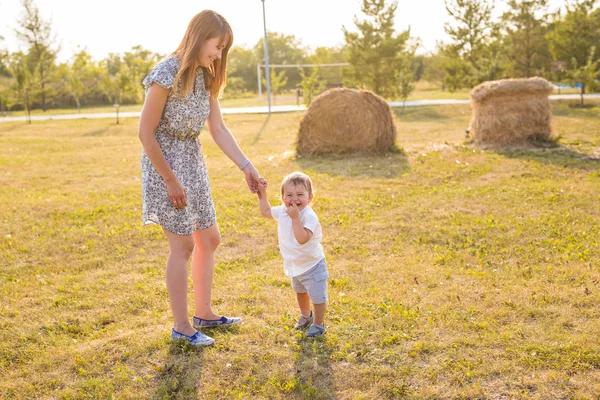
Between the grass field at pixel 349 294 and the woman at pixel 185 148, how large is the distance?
1.77 ft

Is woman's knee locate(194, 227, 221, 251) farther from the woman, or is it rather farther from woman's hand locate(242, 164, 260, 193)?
woman's hand locate(242, 164, 260, 193)

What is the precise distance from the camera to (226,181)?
31.1 feet

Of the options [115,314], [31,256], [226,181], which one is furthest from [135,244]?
[226,181]

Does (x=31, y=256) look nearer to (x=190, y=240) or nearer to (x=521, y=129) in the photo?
(x=190, y=240)

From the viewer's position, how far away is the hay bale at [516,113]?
11727mm

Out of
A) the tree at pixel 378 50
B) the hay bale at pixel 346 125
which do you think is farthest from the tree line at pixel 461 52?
the hay bale at pixel 346 125

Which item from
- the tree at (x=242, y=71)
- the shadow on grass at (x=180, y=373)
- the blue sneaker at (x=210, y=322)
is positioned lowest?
the shadow on grass at (x=180, y=373)

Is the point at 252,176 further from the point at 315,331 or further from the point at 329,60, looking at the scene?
the point at 329,60

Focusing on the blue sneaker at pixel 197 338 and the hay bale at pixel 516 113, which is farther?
the hay bale at pixel 516 113

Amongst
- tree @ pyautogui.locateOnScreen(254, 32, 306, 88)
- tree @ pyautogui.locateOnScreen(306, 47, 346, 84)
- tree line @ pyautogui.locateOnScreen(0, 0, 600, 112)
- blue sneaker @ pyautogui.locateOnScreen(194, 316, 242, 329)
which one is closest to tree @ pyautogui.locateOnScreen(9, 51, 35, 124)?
tree line @ pyautogui.locateOnScreen(0, 0, 600, 112)

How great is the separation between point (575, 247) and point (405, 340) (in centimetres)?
267

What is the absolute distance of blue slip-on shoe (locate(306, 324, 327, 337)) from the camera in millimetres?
3801

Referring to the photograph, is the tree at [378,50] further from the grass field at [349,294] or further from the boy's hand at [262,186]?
the boy's hand at [262,186]

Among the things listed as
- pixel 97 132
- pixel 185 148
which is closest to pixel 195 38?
pixel 185 148
